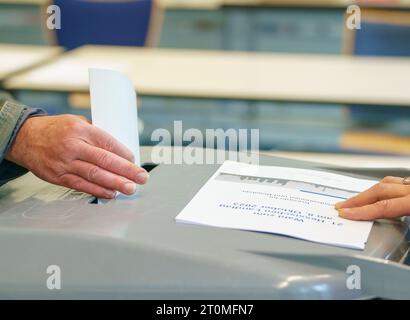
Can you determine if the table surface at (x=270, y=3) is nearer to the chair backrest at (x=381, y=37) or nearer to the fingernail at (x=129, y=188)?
the chair backrest at (x=381, y=37)

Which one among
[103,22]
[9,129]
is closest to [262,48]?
[103,22]

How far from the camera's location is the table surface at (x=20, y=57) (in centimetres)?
261

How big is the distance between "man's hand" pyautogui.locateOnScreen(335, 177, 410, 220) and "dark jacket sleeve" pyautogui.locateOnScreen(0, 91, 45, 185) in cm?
44

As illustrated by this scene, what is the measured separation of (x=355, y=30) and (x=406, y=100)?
A: 44cm

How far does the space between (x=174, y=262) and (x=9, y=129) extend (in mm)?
376

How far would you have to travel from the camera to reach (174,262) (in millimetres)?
738

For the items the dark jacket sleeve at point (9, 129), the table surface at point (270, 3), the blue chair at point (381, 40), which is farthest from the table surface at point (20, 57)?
the dark jacket sleeve at point (9, 129)

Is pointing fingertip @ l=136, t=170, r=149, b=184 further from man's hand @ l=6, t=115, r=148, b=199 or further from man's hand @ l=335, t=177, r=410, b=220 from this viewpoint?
man's hand @ l=335, t=177, r=410, b=220

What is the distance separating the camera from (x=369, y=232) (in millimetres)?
834

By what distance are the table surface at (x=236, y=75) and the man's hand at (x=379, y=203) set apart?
1.46m
